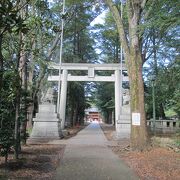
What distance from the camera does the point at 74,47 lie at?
4350 centimetres

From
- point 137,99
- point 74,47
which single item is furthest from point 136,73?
point 74,47

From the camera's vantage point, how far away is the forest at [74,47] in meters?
9.73

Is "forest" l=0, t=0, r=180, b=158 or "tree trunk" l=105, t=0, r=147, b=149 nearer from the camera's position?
"forest" l=0, t=0, r=180, b=158

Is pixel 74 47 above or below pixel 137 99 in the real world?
above

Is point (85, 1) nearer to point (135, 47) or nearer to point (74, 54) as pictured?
point (74, 54)

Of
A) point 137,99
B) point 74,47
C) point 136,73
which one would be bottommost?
point 137,99

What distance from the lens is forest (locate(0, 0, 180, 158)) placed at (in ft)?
31.9

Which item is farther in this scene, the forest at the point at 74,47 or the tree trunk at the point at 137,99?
the tree trunk at the point at 137,99

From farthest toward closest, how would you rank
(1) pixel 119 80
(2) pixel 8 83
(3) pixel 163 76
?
1. (1) pixel 119 80
2. (3) pixel 163 76
3. (2) pixel 8 83

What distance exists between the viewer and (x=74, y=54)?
43.2 m

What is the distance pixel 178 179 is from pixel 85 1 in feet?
80.4

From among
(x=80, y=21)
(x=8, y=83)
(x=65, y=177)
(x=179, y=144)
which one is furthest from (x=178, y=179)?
(x=80, y=21)

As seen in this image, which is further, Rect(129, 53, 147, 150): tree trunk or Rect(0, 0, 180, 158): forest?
Rect(129, 53, 147, 150): tree trunk

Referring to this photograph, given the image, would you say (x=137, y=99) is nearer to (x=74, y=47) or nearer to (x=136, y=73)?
(x=136, y=73)
